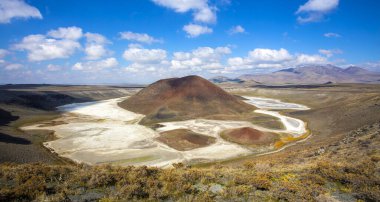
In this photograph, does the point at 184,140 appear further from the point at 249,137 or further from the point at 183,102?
the point at 183,102

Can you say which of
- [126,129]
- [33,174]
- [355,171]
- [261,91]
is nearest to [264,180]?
[355,171]

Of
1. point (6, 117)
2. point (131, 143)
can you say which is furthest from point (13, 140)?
point (6, 117)

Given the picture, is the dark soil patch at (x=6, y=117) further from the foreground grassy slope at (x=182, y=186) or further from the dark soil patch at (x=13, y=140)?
the foreground grassy slope at (x=182, y=186)

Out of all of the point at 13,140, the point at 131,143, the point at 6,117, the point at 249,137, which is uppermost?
the point at 6,117

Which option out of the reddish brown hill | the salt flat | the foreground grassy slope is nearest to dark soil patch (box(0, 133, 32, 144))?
the salt flat

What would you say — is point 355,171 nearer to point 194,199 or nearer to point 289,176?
point 289,176

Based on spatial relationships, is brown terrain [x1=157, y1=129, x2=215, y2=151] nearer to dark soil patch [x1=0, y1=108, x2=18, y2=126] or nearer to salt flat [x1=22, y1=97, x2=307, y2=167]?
salt flat [x1=22, y1=97, x2=307, y2=167]

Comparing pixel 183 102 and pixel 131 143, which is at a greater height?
pixel 183 102
